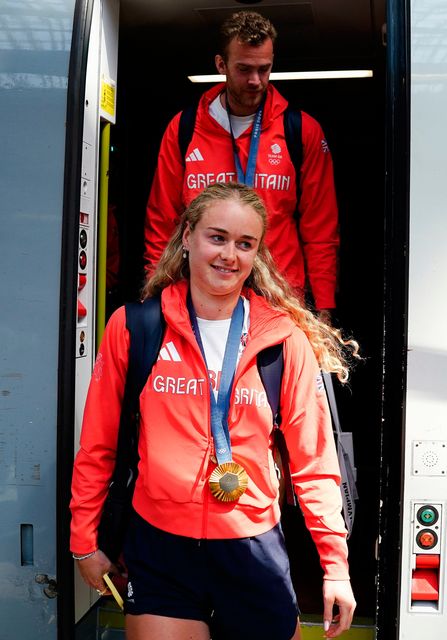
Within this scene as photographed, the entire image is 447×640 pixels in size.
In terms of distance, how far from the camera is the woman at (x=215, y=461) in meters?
2.11

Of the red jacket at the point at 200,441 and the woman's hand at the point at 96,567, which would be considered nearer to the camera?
the red jacket at the point at 200,441

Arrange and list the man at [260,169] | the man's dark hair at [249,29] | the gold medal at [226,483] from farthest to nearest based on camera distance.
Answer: the man at [260,169], the man's dark hair at [249,29], the gold medal at [226,483]

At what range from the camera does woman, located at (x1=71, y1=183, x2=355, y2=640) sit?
6.91ft

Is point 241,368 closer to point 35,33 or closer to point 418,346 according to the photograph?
point 418,346

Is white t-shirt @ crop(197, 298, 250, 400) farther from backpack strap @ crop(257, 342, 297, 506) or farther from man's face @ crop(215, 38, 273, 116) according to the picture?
man's face @ crop(215, 38, 273, 116)

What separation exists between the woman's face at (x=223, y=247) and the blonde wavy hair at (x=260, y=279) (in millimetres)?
49

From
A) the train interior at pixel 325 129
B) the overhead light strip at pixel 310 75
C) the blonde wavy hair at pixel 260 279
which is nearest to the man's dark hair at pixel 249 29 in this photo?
the train interior at pixel 325 129

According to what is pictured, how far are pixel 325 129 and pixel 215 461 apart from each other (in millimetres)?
3640

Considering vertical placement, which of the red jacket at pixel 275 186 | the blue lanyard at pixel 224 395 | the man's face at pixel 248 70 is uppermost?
the man's face at pixel 248 70

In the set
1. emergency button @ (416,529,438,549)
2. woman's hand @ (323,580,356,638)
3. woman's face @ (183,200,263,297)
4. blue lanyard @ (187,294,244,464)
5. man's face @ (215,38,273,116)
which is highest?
man's face @ (215,38,273,116)

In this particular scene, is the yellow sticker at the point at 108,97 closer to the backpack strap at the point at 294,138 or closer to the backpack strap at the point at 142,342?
the backpack strap at the point at 294,138

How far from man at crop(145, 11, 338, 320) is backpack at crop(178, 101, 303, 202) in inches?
0.8

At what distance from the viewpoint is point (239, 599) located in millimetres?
2117

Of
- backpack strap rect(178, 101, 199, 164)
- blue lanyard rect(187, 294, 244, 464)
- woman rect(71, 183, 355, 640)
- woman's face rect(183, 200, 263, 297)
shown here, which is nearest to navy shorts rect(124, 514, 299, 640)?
woman rect(71, 183, 355, 640)
